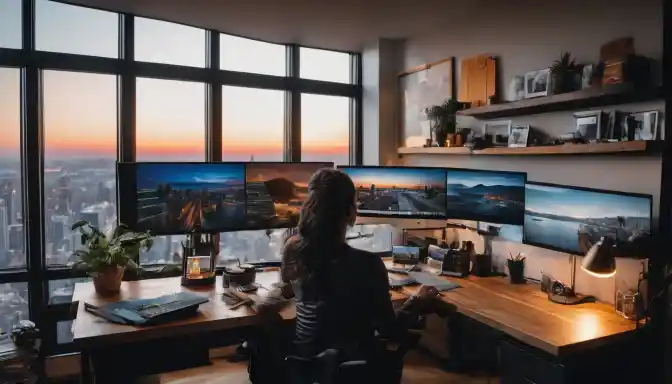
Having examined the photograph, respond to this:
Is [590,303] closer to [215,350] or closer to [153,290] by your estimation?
[153,290]

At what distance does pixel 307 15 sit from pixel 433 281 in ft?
5.98

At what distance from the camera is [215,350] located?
364cm

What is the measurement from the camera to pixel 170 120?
3.63 m

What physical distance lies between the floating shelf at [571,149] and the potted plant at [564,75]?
0.99 ft

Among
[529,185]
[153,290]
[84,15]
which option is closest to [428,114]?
[529,185]

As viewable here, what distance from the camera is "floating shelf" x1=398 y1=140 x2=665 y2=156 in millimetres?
2201

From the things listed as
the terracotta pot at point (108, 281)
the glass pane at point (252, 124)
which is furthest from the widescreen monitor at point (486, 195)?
the terracotta pot at point (108, 281)

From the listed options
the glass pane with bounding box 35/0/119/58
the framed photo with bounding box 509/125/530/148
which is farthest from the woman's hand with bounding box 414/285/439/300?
the glass pane with bounding box 35/0/119/58

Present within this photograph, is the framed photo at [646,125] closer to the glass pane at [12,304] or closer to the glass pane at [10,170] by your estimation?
the glass pane at [10,170]

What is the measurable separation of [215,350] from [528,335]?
2.36 m

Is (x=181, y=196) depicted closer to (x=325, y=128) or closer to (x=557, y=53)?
(x=325, y=128)

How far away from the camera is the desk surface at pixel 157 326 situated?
1.94m

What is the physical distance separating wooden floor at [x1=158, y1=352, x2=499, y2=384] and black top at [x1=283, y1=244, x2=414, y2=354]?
1.57 meters

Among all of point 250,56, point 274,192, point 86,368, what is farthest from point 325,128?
point 86,368
